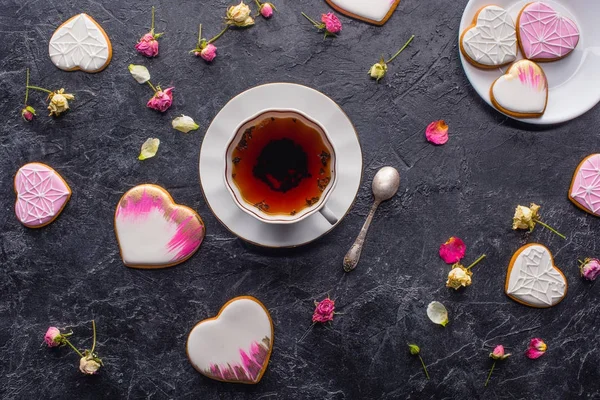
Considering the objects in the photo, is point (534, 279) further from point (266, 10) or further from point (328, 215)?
point (266, 10)

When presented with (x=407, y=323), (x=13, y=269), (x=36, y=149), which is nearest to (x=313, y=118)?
(x=407, y=323)

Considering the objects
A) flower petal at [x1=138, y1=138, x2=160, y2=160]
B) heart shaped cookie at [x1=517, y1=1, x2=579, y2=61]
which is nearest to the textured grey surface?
flower petal at [x1=138, y1=138, x2=160, y2=160]

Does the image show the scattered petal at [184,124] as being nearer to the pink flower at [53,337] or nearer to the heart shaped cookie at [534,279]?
the pink flower at [53,337]

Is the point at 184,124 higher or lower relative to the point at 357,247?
higher

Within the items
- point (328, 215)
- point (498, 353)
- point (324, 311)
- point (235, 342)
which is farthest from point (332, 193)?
point (498, 353)

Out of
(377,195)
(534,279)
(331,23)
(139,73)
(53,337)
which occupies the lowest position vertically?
(53,337)

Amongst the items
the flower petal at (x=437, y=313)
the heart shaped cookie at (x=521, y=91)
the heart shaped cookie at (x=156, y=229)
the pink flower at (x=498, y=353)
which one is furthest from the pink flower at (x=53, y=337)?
the heart shaped cookie at (x=521, y=91)

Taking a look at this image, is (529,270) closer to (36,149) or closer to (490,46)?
(490,46)
